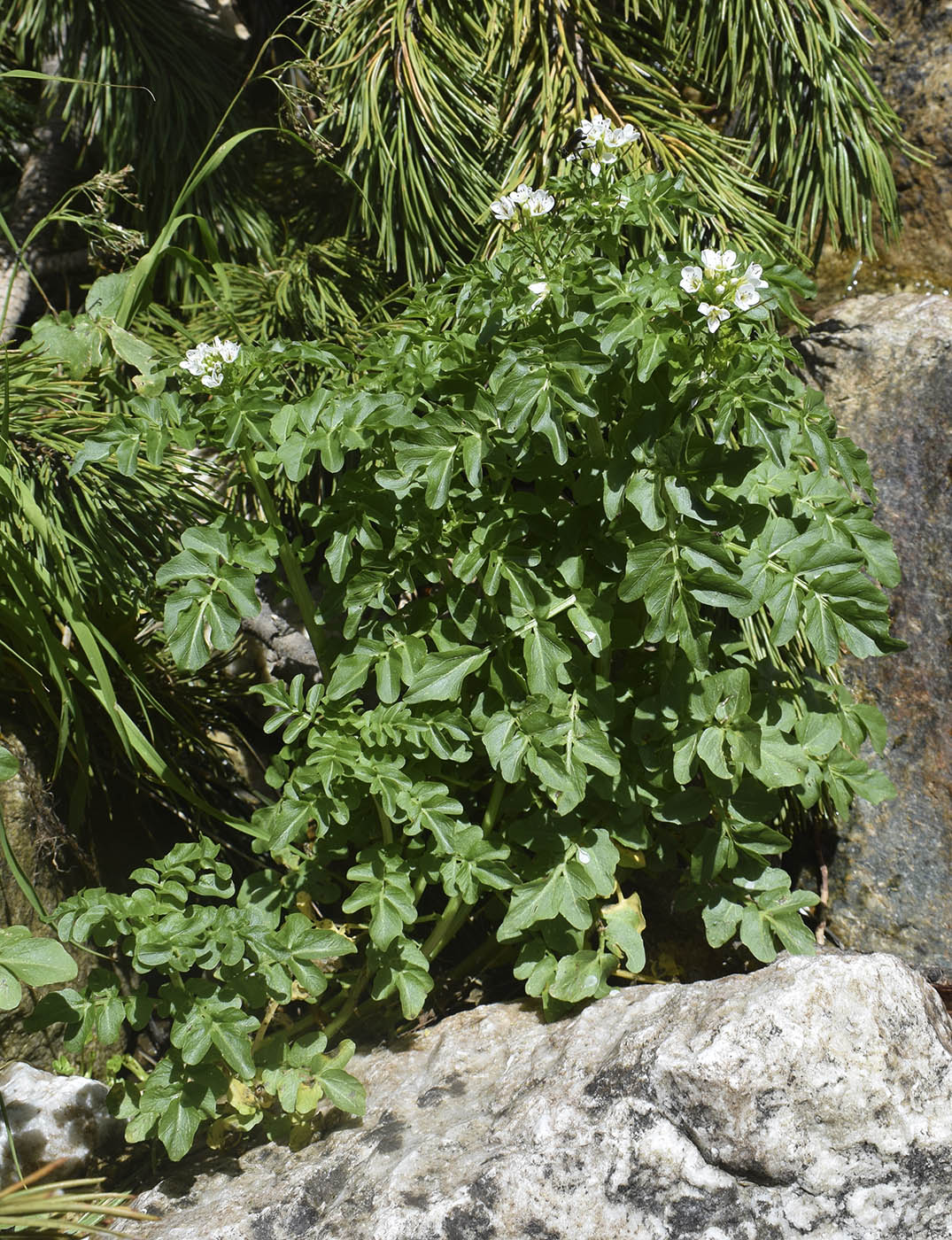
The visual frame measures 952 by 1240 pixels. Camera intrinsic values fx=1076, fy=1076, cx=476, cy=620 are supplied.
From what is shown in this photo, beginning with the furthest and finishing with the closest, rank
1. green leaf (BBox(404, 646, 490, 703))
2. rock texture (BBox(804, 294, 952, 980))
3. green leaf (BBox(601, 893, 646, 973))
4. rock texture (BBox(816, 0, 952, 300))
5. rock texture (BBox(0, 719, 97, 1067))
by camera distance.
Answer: rock texture (BBox(816, 0, 952, 300))
rock texture (BBox(804, 294, 952, 980))
rock texture (BBox(0, 719, 97, 1067))
green leaf (BBox(601, 893, 646, 973))
green leaf (BBox(404, 646, 490, 703))

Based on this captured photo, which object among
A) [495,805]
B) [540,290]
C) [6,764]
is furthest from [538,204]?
[6,764]

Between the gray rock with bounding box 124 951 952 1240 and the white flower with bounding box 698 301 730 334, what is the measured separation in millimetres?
899

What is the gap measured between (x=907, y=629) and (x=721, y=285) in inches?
46.2

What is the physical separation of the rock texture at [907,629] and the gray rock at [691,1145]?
520mm

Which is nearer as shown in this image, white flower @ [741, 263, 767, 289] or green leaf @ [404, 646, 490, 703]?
white flower @ [741, 263, 767, 289]

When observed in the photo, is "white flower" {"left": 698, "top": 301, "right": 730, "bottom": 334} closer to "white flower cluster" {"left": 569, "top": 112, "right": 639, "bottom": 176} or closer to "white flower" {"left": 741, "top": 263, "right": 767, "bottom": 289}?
"white flower" {"left": 741, "top": 263, "right": 767, "bottom": 289}

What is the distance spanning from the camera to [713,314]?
4.42ft

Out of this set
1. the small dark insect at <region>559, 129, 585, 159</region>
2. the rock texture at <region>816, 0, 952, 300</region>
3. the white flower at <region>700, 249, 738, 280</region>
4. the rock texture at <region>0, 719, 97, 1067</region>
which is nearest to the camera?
the white flower at <region>700, 249, 738, 280</region>

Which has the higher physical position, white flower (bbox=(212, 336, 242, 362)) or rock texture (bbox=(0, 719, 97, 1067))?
white flower (bbox=(212, 336, 242, 362))

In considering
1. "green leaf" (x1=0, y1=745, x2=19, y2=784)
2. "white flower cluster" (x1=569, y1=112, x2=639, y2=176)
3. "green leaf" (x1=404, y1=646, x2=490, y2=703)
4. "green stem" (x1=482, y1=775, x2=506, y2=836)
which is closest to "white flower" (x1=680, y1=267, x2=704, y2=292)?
"white flower cluster" (x1=569, y1=112, x2=639, y2=176)

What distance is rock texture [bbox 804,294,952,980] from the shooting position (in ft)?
6.86

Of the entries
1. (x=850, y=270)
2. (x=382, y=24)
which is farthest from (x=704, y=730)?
(x=382, y=24)

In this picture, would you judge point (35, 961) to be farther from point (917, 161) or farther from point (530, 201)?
point (917, 161)

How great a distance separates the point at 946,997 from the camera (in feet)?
6.51
